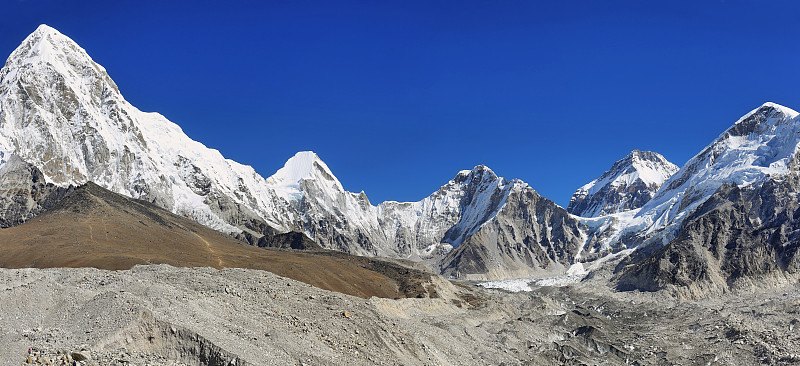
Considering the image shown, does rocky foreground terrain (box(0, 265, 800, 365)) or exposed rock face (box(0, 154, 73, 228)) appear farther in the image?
exposed rock face (box(0, 154, 73, 228))

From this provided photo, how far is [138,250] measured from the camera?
11119cm

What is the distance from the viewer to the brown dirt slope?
9525 cm

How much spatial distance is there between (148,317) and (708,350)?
86764mm

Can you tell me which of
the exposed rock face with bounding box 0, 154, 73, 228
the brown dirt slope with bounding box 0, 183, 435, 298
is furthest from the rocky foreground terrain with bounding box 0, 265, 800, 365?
the exposed rock face with bounding box 0, 154, 73, 228

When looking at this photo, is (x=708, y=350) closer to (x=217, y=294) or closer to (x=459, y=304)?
(x=459, y=304)

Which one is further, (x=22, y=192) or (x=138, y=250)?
(x=22, y=192)

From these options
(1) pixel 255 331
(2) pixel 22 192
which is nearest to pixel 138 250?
(1) pixel 255 331

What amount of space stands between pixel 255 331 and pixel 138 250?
75.3 metres

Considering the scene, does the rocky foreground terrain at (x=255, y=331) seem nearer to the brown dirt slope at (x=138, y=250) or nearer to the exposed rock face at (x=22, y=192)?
the brown dirt slope at (x=138, y=250)

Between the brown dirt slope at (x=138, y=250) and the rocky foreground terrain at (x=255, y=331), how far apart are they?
1876cm

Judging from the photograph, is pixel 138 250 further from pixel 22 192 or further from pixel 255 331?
pixel 22 192

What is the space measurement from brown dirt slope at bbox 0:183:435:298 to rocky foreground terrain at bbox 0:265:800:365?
1876 cm

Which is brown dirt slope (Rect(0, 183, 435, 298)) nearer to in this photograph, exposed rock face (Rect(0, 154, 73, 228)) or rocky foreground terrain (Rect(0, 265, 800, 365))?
rocky foreground terrain (Rect(0, 265, 800, 365))

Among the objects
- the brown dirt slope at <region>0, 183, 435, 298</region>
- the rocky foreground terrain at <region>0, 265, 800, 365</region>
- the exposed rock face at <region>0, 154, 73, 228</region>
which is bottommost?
the rocky foreground terrain at <region>0, 265, 800, 365</region>
